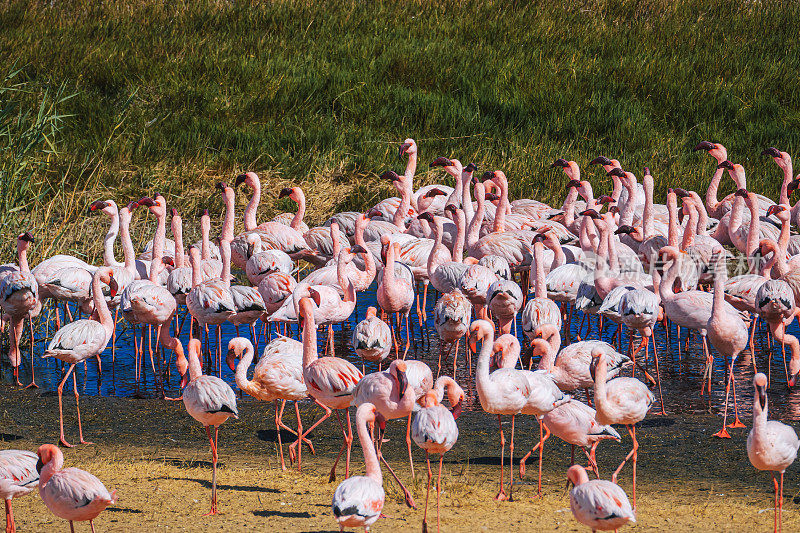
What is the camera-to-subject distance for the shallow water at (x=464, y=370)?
8047mm

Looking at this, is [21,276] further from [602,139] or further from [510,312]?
[602,139]

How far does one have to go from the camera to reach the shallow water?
8047 mm

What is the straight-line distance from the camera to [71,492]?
4.58 metres

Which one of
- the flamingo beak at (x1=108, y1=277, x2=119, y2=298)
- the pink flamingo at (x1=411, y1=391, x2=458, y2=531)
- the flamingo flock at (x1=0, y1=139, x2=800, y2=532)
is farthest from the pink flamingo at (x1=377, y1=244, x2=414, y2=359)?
the pink flamingo at (x1=411, y1=391, x2=458, y2=531)

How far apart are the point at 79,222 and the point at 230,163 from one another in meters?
3.16

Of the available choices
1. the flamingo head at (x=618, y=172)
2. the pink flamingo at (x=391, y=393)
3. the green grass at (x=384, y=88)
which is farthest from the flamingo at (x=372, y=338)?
the green grass at (x=384, y=88)

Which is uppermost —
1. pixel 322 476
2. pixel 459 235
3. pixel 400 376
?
pixel 400 376

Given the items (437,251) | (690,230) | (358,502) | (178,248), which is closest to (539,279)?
(437,251)

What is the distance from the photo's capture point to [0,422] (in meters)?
7.20

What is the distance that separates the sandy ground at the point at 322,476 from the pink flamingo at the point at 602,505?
83cm

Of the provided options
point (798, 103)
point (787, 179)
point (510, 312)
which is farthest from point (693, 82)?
point (510, 312)

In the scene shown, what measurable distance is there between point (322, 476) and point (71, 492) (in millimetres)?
1861

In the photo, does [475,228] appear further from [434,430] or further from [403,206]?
[434,430]

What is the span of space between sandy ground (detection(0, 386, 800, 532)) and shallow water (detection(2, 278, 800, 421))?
2.55 feet
